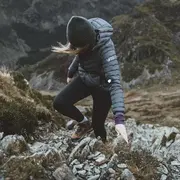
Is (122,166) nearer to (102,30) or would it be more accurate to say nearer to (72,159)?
(72,159)

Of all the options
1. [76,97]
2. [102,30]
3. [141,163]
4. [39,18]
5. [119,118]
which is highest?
[102,30]

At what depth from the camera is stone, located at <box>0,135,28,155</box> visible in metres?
7.57

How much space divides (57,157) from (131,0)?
632 ft

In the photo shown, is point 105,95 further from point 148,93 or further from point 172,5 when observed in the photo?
point 172,5

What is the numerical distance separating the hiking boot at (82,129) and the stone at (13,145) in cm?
131

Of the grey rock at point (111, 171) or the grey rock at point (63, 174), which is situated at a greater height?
the grey rock at point (63, 174)

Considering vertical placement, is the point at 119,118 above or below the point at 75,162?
above

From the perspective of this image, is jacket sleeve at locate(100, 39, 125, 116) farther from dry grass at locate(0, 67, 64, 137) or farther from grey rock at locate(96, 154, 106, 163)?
dry grass at locate(0, 67, 64, 137)

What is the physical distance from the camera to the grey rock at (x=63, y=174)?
21.9 feet

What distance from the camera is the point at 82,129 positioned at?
8.71 meters

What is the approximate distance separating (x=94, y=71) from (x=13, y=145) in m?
2.17

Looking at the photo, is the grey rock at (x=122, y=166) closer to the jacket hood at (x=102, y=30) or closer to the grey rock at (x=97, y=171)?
the grey rock at (x=97, y=171)

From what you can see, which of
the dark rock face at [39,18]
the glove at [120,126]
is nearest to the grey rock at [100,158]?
the glove at [120,126]

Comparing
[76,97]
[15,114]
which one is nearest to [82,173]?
[76,97]
